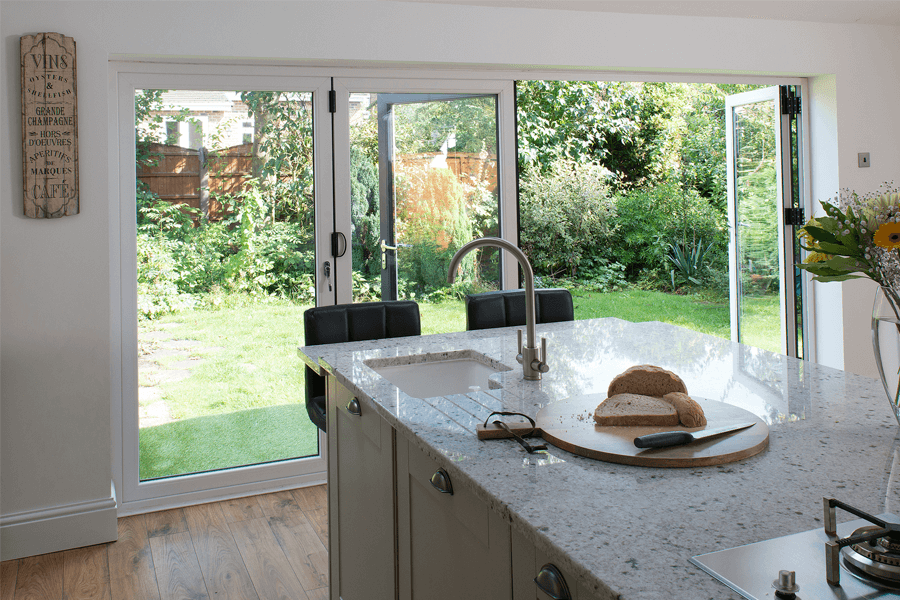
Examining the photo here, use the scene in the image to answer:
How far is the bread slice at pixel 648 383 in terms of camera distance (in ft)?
5.03

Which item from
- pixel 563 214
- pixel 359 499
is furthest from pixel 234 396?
pixel 563 214

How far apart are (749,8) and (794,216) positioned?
1.37 meters

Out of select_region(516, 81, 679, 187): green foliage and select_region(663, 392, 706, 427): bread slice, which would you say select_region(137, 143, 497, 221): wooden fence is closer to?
select_region(663, 392, 706, 427): bread slice

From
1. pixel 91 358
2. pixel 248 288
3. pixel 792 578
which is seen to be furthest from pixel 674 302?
pixel 792 578

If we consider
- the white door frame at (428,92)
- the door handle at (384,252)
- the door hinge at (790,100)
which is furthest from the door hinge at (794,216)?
the door handle at (384,252)

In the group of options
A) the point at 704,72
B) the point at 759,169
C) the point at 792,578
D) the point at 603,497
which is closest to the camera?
the point at 792,578

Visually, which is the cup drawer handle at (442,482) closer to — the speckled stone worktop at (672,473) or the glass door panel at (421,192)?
the speckled stone worktop at (672,473)

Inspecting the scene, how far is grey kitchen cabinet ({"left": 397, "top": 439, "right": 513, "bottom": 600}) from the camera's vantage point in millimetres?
1252

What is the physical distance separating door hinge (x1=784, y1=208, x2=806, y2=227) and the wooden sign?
4.06 metres

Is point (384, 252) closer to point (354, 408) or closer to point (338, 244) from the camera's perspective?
point (338, 244)

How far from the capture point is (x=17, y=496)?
304cm

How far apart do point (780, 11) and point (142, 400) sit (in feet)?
13.1

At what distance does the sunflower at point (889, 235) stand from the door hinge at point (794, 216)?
12.3ft

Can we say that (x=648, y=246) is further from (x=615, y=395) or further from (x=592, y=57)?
(x=615, y=395)
